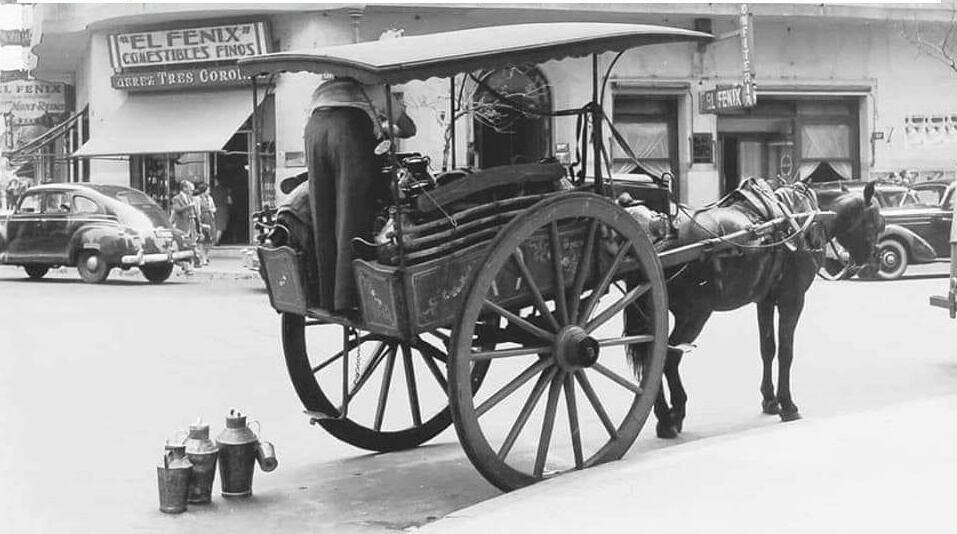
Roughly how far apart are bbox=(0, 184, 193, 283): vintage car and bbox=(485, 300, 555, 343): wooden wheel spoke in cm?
1503

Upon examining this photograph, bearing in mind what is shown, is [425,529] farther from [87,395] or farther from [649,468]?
[87,395]

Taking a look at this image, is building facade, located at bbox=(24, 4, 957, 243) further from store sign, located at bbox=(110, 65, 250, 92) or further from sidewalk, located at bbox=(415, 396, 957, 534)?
sidewalk, located at bbox=(415, 396, 957, 534)

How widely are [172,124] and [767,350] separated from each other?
2044cm

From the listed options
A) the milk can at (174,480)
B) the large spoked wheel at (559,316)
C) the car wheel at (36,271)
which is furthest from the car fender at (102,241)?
the milk can at (174,480)

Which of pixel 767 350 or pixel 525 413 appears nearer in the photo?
pixel 525 413

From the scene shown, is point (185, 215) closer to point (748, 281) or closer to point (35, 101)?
point (35, 101)

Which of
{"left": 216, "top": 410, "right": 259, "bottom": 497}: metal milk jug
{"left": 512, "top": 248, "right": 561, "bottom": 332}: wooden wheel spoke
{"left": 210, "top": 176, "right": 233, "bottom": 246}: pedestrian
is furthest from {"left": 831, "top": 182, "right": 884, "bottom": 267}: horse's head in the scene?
{"left": 210, "top": 176, "right": 233, "bottom": 246}: pedestrian

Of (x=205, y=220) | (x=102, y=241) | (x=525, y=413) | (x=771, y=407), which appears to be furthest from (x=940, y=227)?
(x=525, y=413)

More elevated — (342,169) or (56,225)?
(342,169)

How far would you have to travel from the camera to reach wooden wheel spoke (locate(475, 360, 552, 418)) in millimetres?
5480

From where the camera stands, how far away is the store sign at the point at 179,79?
26.1 meters

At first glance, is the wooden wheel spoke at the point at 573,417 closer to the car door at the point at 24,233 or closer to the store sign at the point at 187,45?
the car door at the point at 24,233

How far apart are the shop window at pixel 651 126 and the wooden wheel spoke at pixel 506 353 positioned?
21461 mm

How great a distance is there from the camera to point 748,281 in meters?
7.63
